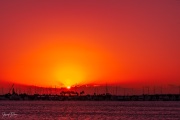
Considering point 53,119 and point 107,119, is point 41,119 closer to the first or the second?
point 53,119

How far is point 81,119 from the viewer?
92.3 metres

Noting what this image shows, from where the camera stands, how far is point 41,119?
293ft

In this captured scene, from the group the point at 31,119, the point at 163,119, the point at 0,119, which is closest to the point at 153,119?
the point at 163,119

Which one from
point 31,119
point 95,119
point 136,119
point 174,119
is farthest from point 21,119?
point 174,119

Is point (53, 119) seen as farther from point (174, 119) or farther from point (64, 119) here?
point (174, 119)

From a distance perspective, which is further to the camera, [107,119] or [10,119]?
[107,119]

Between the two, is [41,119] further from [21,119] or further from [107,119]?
[107,119]

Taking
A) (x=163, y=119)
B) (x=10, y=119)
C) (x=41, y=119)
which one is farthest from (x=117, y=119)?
(x=10, y=119)

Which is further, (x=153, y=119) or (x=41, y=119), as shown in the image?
(x=153, y=119)

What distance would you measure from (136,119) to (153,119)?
357 cm

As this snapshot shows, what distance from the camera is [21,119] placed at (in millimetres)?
88438

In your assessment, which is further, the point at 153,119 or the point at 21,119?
the point at 153,119

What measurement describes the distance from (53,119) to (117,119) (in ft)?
44.1

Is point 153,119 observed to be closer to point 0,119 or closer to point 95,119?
point 95,119
